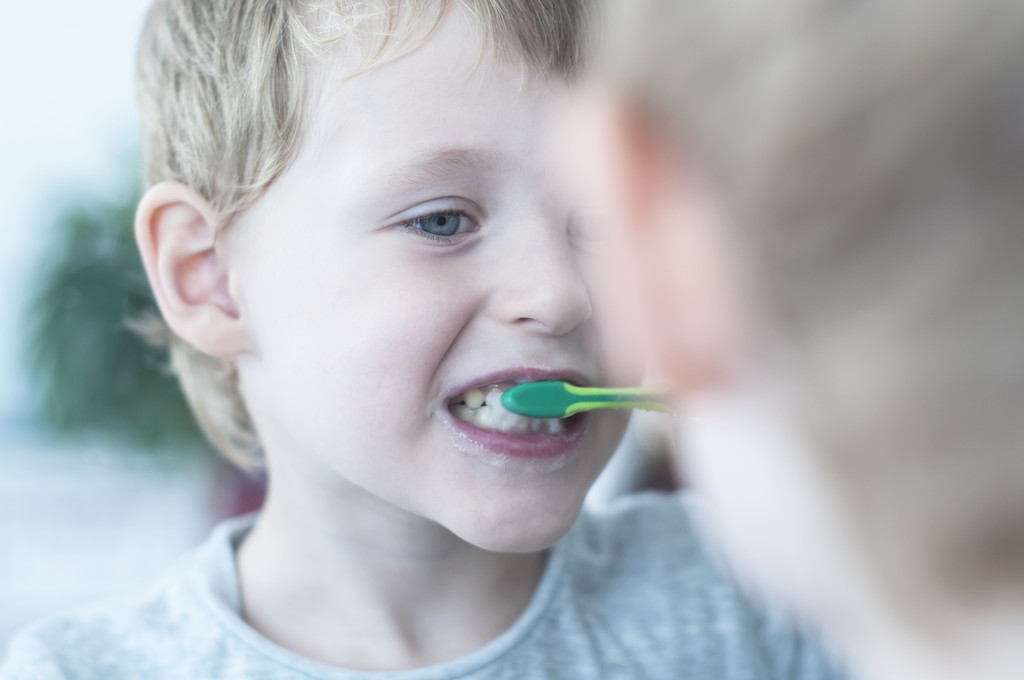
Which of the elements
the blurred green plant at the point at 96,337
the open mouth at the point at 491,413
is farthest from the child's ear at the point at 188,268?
the blurred green plant at the point at 96,337

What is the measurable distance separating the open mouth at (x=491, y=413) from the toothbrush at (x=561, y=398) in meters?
0.02

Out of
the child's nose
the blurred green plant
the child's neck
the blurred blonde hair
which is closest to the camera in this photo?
the blurred blonde hair

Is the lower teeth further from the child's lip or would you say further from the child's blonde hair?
the child's blonde hair

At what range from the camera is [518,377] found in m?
0.78

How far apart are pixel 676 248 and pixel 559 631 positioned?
57 centimetres

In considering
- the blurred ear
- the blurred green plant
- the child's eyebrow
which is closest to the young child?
the child's eyebrow

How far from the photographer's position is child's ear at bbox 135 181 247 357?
90 cm

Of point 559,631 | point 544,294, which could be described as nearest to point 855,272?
point 544,294

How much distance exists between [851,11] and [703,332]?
0.13 m

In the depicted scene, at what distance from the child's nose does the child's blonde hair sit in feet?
0.52

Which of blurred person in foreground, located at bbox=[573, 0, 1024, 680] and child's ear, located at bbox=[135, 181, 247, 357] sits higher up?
blurred person in foreground, located at bbox=[573, 0, 1024, 680]

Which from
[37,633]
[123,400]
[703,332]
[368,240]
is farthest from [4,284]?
[703,332]

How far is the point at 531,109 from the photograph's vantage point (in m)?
0.80

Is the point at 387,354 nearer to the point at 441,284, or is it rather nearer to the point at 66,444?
the point at 441,284
